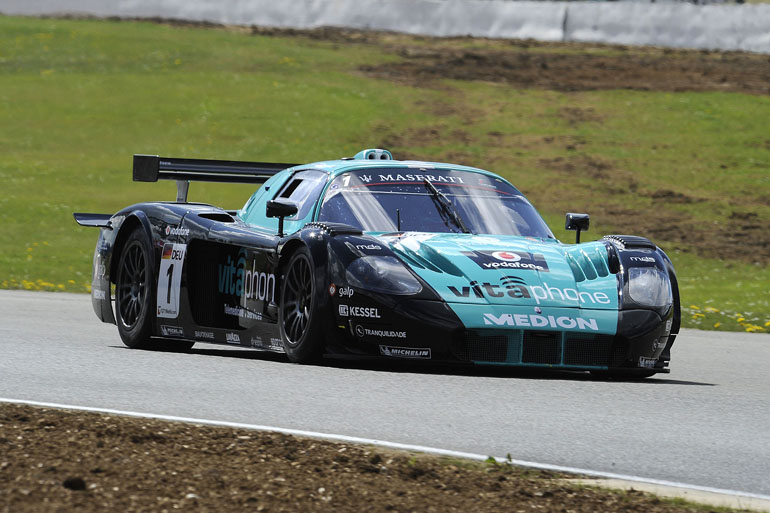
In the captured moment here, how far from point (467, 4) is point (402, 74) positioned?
2.89 metres

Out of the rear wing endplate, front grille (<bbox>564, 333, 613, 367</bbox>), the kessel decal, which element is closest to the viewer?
front grille (<bbox>564, 333, 613, 367</bbox>)

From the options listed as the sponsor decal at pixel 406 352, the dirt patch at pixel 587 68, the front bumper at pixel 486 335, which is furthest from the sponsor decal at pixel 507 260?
the dirt patch at pixel 587 68

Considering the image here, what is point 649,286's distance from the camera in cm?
891

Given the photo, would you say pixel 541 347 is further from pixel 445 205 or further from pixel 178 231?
pixel 178 231

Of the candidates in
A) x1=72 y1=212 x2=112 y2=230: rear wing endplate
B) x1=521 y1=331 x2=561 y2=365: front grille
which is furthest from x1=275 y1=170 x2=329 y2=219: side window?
x1=521 y1=331 x2=561 y2=365: front grille

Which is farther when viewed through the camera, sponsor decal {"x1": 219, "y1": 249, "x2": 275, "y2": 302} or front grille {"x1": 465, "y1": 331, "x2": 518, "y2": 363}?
sponsor decal {"x1": 219, "y1": 249, "x2": 275, "y2": 302}

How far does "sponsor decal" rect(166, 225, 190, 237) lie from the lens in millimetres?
10383

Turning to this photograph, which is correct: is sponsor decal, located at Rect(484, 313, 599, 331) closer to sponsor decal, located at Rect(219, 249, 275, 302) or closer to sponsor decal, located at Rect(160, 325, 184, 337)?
sponsor decal, located at Rect(219, 249, 275, 302)

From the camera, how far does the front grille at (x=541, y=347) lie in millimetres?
8492

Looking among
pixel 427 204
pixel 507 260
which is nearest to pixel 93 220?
pixel 427 204

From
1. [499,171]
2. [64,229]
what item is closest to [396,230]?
[64,229]

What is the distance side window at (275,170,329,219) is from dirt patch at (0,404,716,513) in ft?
12.6

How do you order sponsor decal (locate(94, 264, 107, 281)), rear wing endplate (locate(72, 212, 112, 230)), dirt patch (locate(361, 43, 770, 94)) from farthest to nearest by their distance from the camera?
dirt patch (locate(361, 43, 770, 94)), rear wing endplate (locate(72, 212, 112, 230)), sponsor decal (locate(94, 264, 107, 281))

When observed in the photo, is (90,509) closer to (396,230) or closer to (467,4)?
(396,230)
